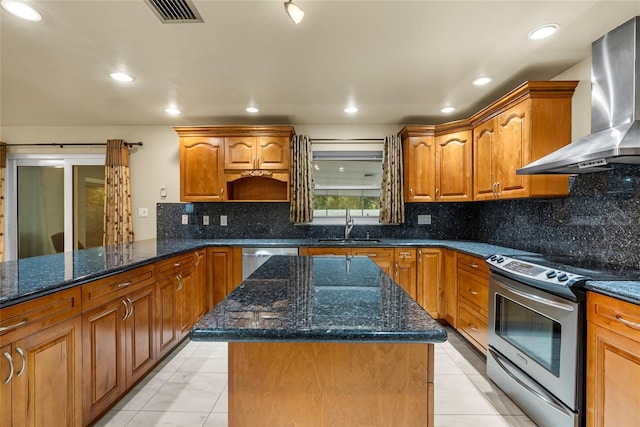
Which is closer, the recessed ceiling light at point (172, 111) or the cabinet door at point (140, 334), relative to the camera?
the cabinet door at point (140, 334)

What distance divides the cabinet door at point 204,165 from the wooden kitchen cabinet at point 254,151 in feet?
0.36

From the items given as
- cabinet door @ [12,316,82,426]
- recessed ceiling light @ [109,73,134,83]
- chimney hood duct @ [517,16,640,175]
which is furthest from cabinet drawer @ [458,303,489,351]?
recessed ceiling light @ [109,73,134,83]

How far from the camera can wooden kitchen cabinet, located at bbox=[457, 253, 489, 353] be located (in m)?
2.51

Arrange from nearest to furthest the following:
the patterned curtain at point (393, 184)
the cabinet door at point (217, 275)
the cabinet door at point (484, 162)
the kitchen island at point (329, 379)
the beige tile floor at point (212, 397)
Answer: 1. the kitchen island at point (329, 379)
2. the beige tile floor at point (212, 397)
3. the cabinet door at point (484, 162)
4. the cabinet door at point (217, 275)
5. the patterned curtain at point (393, 184)

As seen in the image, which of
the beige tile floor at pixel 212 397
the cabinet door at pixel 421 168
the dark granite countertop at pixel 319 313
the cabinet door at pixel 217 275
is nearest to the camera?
the dark granite countertop at pixel 319 313

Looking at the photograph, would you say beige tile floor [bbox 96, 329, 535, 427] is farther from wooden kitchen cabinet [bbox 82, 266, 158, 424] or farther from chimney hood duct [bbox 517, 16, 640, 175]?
chimney hood duct [bbox 517, 16, 640, 175]

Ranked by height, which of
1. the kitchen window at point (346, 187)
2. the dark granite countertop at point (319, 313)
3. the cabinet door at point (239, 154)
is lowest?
the dark granite countertop at point (319, 313)

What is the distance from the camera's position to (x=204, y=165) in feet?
12.0

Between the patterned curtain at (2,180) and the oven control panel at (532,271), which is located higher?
the patterned curtain at (2,180)

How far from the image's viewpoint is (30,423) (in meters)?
1.33

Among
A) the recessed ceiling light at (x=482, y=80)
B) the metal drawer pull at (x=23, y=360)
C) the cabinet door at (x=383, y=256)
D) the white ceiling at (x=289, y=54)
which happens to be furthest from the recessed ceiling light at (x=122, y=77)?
the recessed ceiling light at (x=482, y=80)

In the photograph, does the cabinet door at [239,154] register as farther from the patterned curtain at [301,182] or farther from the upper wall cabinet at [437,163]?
the upper wall cabinet at [437,163]

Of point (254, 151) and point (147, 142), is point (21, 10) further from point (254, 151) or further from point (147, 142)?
point (147, 142)

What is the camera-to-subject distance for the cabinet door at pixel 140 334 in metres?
2.01
